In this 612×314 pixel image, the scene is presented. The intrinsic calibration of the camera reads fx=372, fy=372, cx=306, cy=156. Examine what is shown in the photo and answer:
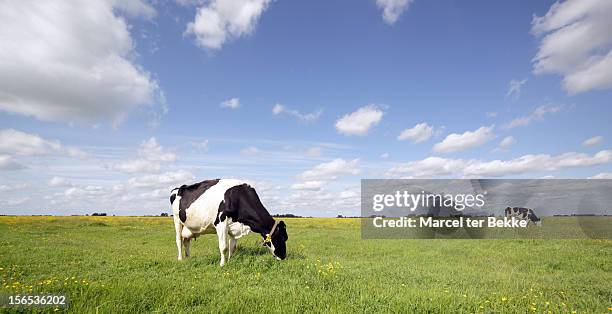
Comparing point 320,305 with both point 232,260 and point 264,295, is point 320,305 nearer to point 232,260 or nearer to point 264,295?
point 264,295

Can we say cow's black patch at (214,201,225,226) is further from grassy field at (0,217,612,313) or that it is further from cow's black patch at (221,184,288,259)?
grassy field at (0,217,612,313)

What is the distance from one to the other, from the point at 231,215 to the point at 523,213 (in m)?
36.2

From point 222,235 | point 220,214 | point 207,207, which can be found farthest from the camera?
point 207,207

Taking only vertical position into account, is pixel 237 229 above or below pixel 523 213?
below

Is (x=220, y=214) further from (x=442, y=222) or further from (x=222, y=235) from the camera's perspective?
(x=442, y=222)

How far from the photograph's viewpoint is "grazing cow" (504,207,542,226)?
37969mm

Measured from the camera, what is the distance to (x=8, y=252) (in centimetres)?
1530

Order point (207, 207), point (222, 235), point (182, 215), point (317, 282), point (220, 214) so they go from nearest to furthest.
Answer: point (317, 282), point (222, 235), point (220, 214), point (207, 207), point (182, 215)

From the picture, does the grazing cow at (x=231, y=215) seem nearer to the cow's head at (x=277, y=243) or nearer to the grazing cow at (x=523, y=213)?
the cow's head at (x=277, y=243)

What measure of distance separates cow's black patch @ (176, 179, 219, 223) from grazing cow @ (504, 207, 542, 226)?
35.0 metres

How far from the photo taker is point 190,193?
13.4m

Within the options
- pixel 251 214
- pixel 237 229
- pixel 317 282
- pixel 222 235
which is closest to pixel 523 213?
pixel 251 214

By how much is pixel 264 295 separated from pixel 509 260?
41.1ft

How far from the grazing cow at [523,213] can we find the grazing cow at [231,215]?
3384cm
